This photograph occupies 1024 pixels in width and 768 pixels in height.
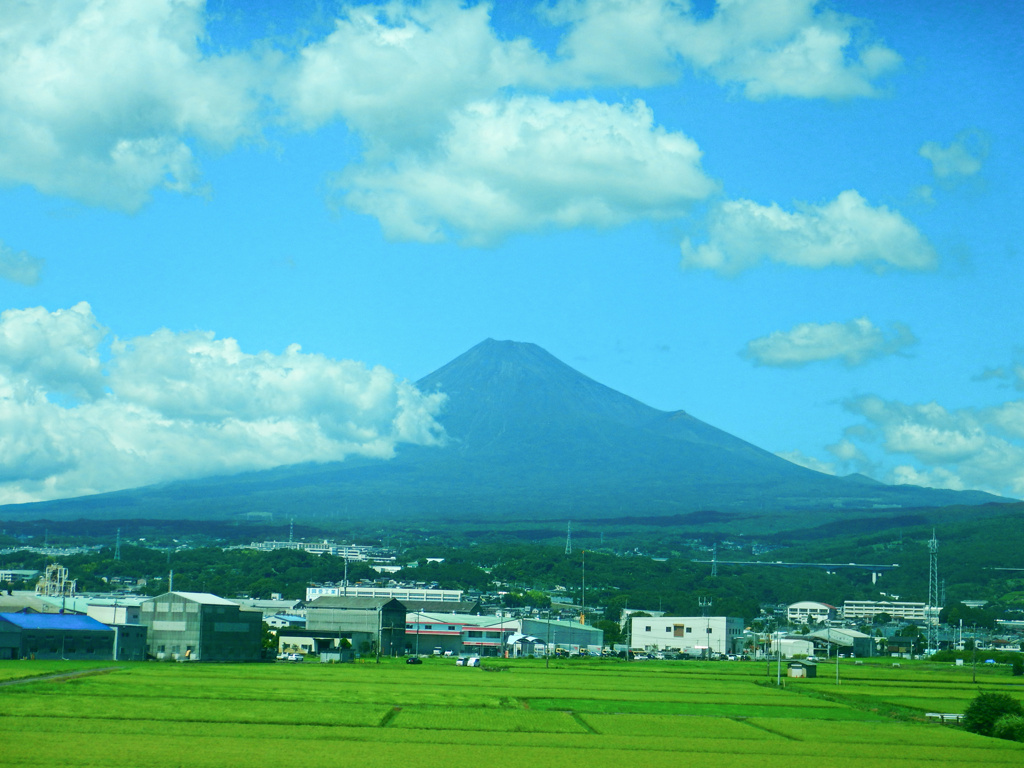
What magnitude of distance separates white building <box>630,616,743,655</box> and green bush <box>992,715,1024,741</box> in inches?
1487

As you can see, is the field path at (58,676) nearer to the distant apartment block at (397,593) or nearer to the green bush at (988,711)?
the green bush at (988,711)

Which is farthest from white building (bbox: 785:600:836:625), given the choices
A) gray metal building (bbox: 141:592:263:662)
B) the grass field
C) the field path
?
the field path

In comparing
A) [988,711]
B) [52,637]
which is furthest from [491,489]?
[988,711]

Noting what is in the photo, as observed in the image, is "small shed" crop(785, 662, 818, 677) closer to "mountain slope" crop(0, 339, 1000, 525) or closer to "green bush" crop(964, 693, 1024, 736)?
"green bush" crop(964, 693, 1024, 736)

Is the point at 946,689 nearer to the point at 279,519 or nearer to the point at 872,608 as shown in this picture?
the point at 872,608

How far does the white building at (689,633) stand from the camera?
218ft

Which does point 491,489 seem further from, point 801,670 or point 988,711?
point 988,711

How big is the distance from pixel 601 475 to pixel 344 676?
496 feet

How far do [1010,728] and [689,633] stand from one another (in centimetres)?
4094

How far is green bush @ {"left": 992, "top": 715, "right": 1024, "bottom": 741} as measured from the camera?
26.6 meters

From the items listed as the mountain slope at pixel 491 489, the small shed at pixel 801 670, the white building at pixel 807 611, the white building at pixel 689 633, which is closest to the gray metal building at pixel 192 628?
the small shed at pixel 801 670

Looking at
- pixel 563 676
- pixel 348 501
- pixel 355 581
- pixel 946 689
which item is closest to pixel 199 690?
pixel 563 676

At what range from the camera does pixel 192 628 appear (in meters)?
43.3

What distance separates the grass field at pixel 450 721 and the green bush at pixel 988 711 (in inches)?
32.4
